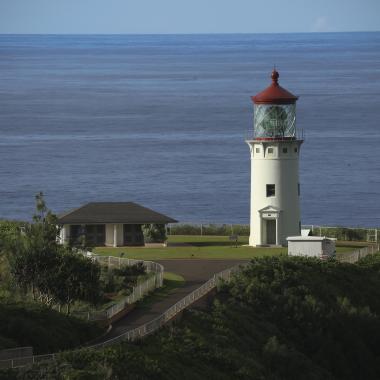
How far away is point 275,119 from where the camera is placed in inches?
1746

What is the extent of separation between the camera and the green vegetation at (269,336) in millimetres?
23125

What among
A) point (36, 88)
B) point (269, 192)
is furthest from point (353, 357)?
point (36, 88)

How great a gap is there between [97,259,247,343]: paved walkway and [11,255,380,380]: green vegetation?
0.97m

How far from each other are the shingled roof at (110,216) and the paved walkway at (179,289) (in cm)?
400

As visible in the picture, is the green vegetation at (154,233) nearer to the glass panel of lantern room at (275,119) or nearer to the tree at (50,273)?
the glass panel of lantern room at (275,119)

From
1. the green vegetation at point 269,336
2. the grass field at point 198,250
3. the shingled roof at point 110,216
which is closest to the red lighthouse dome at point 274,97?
the grass field at point 198,250

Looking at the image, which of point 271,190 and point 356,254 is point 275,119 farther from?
point 356,254

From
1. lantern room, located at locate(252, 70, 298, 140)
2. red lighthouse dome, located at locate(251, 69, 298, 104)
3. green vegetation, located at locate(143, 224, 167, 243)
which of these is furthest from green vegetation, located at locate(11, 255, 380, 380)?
red lighthouse dome, located at locate(251, 69, 298, 104)

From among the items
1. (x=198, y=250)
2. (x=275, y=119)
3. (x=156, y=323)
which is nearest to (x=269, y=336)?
(x=156, y=323)

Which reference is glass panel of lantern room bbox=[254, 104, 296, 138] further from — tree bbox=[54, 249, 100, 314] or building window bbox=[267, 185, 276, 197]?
tree bbox=[54, 249, 100, 314]

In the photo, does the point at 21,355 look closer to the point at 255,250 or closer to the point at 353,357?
the point at 353,357

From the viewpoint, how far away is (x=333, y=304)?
32.9 metres

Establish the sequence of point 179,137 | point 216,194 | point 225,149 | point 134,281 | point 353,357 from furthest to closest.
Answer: point 179,137 → point 225,149 → point 216,194 → point 134,281 → point 353,357

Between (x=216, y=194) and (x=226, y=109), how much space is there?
62.6 m
